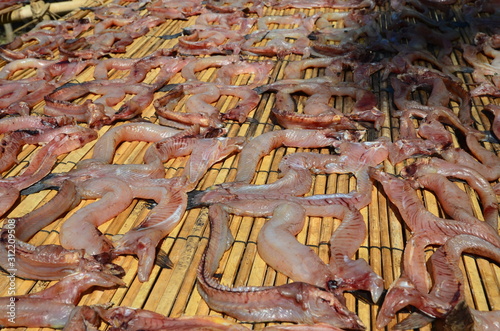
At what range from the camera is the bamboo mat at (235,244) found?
282cm

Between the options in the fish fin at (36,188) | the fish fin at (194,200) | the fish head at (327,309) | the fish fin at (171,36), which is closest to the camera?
the fish head at (327,309)

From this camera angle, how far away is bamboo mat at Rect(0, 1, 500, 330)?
2.82 metres

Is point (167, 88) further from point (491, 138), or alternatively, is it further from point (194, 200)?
point (491, 138)

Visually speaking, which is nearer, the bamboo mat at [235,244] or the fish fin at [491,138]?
the bamboo mat at [235,244]

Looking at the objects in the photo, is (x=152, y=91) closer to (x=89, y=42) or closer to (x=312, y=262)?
(x=89, y=42)

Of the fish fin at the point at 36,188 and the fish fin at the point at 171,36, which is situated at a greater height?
the fish fin at the point at 171,36

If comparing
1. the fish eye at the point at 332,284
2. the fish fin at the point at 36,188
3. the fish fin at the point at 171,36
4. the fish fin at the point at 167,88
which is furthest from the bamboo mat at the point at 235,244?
the fish fin at the point at 171,36

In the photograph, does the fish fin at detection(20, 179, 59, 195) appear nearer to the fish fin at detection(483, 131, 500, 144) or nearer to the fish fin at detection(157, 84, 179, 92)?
the fish fin at detection(157, 84, 179, 92)

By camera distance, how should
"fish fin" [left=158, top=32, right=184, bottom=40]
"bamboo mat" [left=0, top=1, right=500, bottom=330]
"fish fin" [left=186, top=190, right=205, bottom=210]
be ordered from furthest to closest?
1. "fish fin" [left=158, top=32, right=184, bottom=40]
2. "fish fin" [left=186, top=190, right=205, bottom=210]
3. "bamboo mat" [left=0, top=1, right=500, bottom=330]

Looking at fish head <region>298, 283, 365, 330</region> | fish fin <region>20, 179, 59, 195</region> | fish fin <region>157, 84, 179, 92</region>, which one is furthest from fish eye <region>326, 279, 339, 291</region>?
fish fin <region>157, 84, 179, 92</region>

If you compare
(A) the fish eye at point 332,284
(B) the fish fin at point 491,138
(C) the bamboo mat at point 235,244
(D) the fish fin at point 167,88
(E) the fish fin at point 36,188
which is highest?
(A) the fish eye at point 332,284

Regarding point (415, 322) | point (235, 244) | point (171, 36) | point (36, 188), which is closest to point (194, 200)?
point (235, 244)

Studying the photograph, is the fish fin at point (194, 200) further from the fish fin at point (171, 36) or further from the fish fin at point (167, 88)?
the fish fin at point (171, 36)

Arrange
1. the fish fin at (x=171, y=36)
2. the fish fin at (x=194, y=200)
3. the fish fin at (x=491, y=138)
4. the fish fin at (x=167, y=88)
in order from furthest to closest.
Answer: the fish fin at (x=171, y=36)
the fish fin at (x=167, y=88)
the fish fin at (x=491, y=138)
the fish fin at (x=194, y=200)
